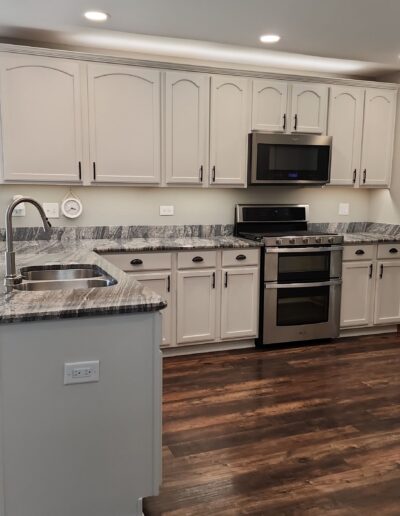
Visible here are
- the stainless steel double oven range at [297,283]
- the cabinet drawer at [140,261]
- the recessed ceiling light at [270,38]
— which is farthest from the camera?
the stainless steel double oven range at [297,283]

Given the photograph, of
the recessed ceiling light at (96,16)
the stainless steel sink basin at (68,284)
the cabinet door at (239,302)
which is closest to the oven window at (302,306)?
the cabinet door at (239,302)

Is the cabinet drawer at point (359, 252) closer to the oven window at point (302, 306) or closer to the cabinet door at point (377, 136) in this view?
the oven window at point (302, 306)

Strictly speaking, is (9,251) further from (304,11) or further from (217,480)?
(304,11)

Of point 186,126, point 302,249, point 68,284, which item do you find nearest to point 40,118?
point 186,126

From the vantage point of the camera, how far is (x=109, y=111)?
3654mm

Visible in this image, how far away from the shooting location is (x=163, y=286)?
3.72 metres

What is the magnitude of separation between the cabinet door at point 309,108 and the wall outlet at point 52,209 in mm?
2171

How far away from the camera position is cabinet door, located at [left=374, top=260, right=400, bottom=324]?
4.43m

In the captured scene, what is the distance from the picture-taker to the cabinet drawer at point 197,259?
3.74 m

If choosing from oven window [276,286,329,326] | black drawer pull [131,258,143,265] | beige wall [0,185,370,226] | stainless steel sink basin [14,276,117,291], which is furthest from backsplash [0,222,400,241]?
stainless steel sink basin [14,276,117,291]

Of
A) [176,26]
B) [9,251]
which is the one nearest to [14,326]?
[9,251]

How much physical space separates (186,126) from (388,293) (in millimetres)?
2463

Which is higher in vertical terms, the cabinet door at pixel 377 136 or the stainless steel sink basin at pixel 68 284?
the cabinet door at pixel 377 136

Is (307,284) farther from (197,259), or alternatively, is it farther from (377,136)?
(377,136)
